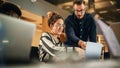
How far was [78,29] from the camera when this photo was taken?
153 cm

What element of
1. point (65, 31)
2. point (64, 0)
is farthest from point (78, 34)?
point (64, 0)

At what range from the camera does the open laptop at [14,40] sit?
0.56 metres

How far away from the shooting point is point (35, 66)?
1.68ft

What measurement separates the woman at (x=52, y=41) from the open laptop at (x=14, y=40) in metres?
0.52

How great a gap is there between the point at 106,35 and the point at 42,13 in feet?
5.85

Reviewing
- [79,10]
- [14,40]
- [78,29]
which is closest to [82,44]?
[78,29]

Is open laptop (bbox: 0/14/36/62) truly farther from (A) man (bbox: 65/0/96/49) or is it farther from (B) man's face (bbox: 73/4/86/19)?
(B) man's face (bbox: 73/4/86/19)

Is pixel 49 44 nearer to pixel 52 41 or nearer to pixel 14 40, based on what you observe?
pixel 52 41

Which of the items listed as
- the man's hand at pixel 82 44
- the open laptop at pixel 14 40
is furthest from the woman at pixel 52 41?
the open laptop at pixel 14 40

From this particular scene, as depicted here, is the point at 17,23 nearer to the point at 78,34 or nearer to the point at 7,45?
the point at 7,45

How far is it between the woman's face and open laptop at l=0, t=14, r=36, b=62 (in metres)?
0.84

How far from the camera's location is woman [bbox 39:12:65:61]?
122 cm

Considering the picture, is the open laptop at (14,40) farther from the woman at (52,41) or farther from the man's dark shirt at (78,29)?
the man's dark shirt at (78,29)

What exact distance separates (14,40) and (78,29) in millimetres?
985
